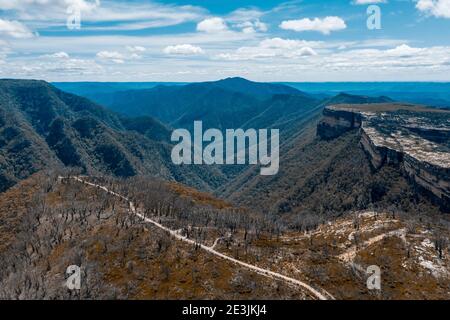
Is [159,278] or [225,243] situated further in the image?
[225,243]

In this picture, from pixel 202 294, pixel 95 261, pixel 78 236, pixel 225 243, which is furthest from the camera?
pixel 78 236

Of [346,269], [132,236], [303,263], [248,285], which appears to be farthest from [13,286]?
[346,269]

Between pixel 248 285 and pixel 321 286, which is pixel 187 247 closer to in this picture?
pixel 248 285

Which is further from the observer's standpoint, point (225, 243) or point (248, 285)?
point (225, 243)

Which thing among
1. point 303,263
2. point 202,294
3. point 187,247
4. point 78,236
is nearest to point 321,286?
point 303,263
